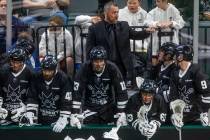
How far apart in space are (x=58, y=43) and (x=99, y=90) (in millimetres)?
1303

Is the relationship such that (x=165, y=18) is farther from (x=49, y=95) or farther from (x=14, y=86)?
(x=14, y=86)

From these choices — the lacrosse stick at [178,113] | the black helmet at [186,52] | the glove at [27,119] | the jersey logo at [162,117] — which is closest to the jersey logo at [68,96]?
the glove at [27,119]

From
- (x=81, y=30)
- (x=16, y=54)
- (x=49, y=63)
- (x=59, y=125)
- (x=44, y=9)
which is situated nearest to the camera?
(x=59, y=125)

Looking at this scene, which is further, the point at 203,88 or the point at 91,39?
the point at 91,39

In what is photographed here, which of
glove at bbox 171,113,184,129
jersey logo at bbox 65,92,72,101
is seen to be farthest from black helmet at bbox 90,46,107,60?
glove at bbox 171,113,184,129

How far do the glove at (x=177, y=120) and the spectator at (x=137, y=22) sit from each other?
4.51ft

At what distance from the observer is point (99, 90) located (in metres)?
9.07

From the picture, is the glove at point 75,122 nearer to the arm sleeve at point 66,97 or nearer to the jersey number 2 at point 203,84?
the arm sleeve at point 66,97

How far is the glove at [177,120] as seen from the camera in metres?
8.47

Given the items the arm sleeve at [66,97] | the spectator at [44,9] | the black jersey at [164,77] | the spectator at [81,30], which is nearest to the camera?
the arm sleeve at [66,97]

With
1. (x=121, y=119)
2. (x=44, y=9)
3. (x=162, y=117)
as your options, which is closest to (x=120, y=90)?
(x=121, y=119)

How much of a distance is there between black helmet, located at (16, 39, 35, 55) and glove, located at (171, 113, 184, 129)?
2.25 m

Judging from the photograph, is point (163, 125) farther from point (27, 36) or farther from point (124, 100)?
point (27, 36)

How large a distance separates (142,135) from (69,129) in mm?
912
